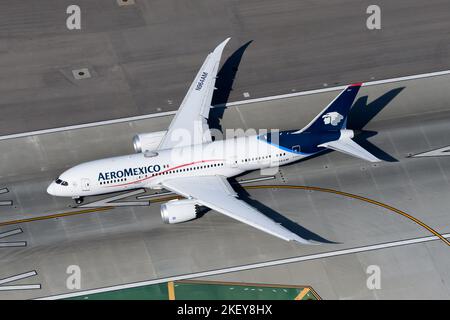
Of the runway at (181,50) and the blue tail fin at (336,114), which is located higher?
the runway at (181,50)

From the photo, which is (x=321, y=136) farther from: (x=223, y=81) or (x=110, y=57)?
(x=110, y=57)

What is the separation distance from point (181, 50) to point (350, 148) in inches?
1042

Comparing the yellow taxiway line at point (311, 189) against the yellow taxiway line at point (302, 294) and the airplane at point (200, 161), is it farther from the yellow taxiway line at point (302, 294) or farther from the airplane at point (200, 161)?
the yellow taxiway line at point (302, 294)

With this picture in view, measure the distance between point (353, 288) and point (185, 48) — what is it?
3735 centimetres

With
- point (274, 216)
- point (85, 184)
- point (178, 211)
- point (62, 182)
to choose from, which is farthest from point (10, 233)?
point (274, 216)

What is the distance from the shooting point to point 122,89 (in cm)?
8406

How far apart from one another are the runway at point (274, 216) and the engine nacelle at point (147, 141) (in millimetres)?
3348

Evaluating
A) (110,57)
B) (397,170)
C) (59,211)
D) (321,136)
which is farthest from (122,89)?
(397,170)

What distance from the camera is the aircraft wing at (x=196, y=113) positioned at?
75312mm

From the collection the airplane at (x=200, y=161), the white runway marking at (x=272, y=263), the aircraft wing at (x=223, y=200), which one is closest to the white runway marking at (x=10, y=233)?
the airplane at (x=200, y=161)

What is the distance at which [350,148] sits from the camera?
241 ft

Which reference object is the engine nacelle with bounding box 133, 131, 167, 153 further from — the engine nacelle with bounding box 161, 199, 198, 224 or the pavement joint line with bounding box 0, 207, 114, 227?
the engine nacelle with bounding box 161, 199, 198, 224

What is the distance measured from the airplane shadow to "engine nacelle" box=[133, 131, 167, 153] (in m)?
7.60

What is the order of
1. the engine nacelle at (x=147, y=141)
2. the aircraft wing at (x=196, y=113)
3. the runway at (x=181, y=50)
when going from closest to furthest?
the engine nacelle at (x=147, y=141) < the aircraft wing at (x=196, y=113) < the runway at (x=181, y=50)
